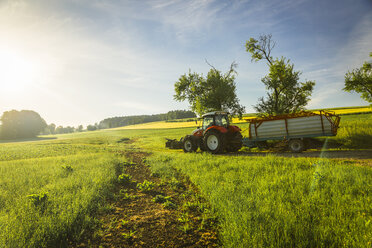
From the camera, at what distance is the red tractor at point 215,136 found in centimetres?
1136

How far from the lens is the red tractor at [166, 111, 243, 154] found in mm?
11355

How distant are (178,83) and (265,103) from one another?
33.6 ft

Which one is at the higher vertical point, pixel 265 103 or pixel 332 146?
pixel 265 103

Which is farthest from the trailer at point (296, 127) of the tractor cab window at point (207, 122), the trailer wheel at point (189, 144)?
the trailer wheel at point (189, 144)

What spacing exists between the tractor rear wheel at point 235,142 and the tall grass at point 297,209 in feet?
19.3

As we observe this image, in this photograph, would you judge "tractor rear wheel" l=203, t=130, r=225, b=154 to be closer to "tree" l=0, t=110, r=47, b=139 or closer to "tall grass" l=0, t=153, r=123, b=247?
"tall grass" l=0, t=153, r=123, b=247

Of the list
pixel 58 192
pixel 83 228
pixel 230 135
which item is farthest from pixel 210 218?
pixel 230 135

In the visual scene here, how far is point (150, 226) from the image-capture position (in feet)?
11.8

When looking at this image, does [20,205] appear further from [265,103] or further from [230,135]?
[265,103]

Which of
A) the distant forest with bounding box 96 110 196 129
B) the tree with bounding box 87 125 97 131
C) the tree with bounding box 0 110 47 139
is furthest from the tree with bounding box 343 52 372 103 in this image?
the tree with bounding box 87 125 97 131

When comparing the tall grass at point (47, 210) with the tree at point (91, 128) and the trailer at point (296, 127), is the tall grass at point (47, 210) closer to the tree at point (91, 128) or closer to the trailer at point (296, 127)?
the trailer at point (296, 127)

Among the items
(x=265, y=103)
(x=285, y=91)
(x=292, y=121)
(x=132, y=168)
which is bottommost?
(x=132, y=168)

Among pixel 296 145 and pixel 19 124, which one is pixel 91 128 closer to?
pixel 19 124

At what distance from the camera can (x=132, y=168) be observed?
915cm
